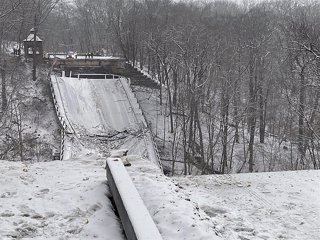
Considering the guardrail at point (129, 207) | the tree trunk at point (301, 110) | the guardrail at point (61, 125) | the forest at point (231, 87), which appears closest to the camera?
the guardrail at point (129, 207)

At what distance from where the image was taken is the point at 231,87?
2594cm

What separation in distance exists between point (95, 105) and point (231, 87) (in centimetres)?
891

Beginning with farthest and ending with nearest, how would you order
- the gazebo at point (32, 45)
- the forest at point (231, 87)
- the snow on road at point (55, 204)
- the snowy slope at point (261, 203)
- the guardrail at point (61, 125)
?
the gazebo at point (32, 45) < the forest at point (231, 87) < the guardrail at point (61, 125) < the snowy slope at point (261, 203) < the snow on road at point (55, 204)

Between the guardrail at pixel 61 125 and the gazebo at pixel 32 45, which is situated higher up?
the gazebo at pixel 32 45

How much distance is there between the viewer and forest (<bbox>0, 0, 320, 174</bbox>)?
22.3m

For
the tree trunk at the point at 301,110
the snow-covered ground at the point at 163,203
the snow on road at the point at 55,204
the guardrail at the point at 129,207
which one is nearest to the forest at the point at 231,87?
the tree trunk at the point at 301,110

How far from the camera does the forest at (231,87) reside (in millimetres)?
22312

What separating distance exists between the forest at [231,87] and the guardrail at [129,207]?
1238cm

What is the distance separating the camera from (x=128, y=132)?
2420 cm

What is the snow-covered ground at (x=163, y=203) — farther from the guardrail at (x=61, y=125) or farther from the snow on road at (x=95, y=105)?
the snow on road at (x=95, y=105)

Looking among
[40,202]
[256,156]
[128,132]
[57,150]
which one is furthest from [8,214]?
[256,156]

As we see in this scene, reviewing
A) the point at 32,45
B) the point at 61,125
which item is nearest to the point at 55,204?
the point at 61,125

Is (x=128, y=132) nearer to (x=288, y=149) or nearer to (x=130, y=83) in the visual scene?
(x=130, y=83)

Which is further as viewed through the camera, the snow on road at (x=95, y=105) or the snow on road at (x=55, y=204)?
the snow on road at (x=95, y=105)
